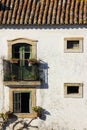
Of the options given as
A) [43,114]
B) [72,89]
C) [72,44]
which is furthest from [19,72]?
[72,44]

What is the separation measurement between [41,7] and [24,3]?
1169mm

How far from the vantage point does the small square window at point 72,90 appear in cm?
3281

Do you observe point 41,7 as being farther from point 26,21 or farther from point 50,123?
point 50,123

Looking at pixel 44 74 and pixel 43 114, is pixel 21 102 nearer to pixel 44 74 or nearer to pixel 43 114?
pixel 43 114

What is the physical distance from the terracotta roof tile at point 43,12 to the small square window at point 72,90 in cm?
379

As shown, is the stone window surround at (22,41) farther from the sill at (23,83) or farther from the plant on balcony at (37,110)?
the plant on balcony at (37,110)

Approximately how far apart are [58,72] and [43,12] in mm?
3756

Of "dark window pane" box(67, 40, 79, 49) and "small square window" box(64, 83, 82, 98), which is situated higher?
"dark window pane" box(67, 40, 79, 49)

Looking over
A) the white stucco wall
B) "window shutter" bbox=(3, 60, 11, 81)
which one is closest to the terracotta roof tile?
the white stucco wall

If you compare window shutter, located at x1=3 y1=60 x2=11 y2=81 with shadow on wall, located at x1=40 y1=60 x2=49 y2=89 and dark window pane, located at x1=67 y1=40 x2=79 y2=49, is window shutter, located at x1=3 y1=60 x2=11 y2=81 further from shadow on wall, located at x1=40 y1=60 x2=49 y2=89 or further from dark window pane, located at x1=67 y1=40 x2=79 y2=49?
dark window pane, located at x1=67 y1=40 x2=79 y2=49

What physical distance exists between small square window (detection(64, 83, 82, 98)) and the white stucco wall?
0.65ft

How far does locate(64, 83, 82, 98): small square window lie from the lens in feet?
108

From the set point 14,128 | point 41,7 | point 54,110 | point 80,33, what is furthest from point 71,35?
point 14,128

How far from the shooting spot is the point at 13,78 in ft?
108
